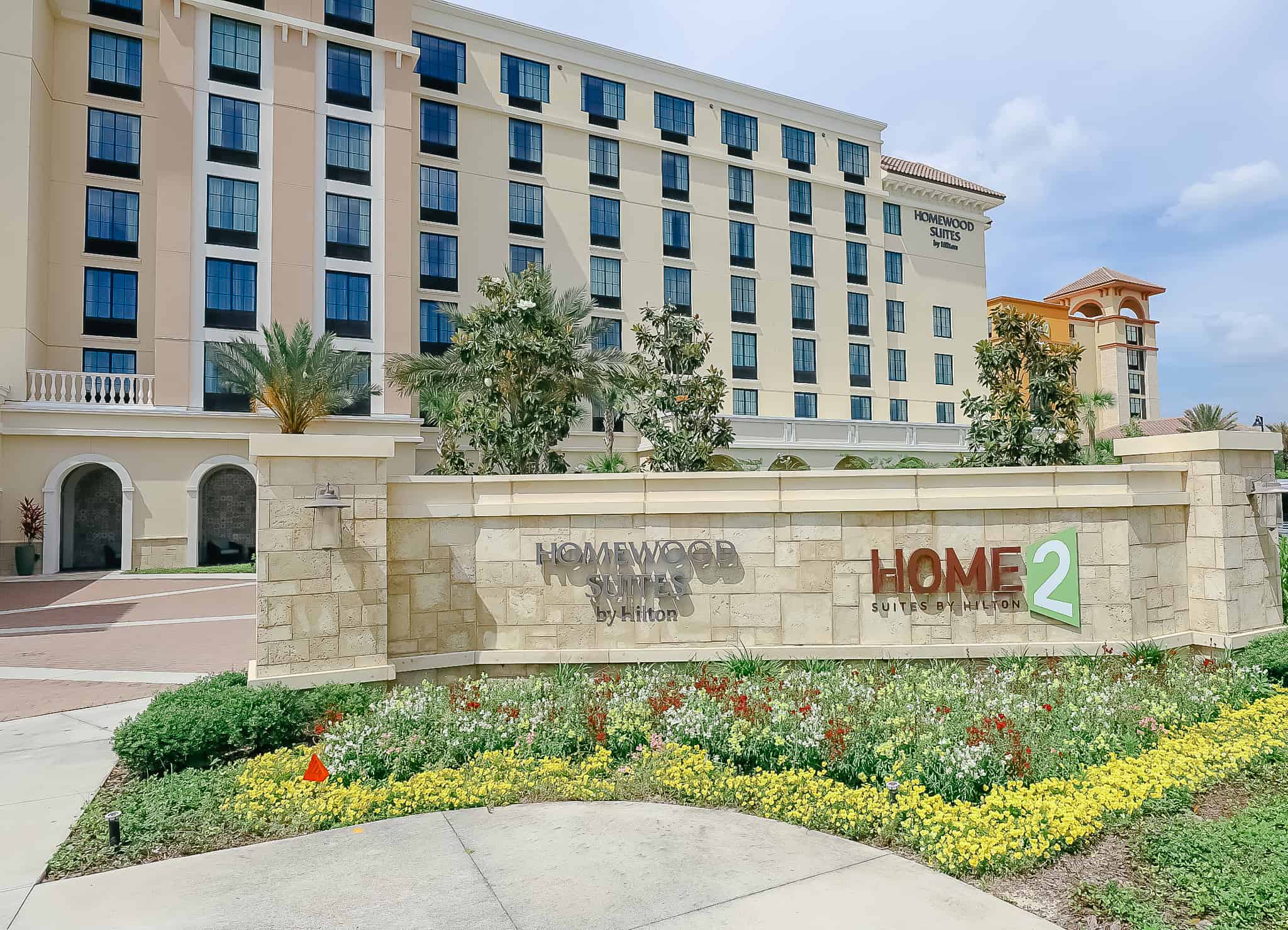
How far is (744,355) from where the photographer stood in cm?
4262

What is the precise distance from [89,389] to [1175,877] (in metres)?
35.1

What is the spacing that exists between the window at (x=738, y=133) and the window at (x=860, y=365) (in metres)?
12.8

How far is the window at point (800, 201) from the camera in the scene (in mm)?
45031

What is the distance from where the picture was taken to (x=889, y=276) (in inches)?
1916

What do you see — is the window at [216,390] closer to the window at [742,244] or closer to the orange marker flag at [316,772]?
the orange marker flag at [316,772]

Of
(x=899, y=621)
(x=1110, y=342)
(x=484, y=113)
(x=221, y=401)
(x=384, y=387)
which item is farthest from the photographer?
(x=1110, y=342)

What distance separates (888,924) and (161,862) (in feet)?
19.4

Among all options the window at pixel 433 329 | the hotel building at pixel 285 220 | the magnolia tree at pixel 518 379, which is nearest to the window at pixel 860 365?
the hotel building at pixel 285 220

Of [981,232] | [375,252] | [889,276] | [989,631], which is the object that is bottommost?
[989,631]

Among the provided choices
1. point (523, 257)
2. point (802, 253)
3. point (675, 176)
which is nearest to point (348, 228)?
point (523, 257)

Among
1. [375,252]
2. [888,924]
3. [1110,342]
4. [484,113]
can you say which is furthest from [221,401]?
[1110,342]

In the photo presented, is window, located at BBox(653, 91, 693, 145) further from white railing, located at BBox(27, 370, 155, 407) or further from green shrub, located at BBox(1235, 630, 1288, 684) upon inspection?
green shrub, located at BBox(1235, 630, 1288, 684)

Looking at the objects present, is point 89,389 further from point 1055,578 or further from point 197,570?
point 1055,578

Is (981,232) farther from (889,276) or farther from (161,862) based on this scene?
(161,862)
